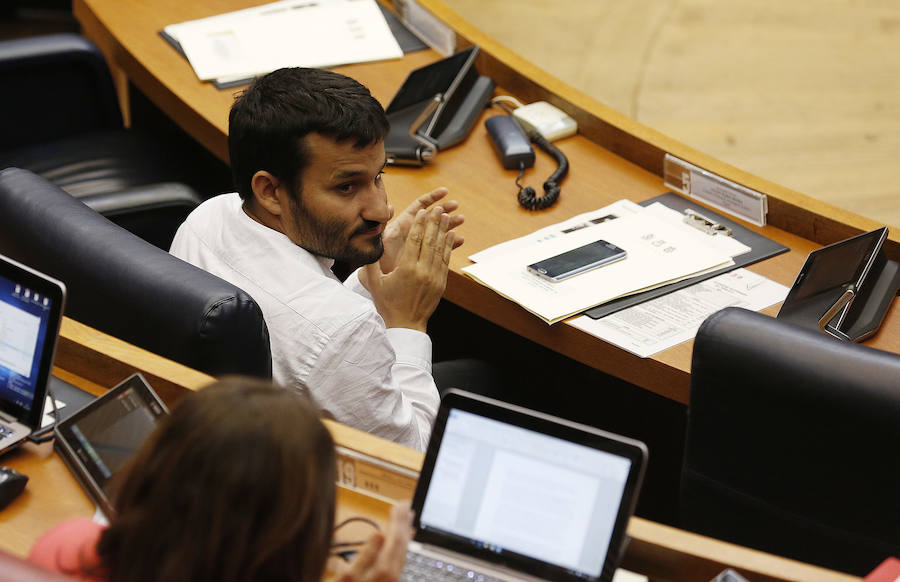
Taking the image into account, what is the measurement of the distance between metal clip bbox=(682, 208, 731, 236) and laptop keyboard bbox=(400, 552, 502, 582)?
1.13m

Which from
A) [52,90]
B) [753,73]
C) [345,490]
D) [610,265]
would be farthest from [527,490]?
[753,73]

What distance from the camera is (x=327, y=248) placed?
1.79 meters

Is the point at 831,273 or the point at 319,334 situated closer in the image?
the point at 319,334

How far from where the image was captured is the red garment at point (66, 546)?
113cm

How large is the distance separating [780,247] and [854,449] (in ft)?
2.69

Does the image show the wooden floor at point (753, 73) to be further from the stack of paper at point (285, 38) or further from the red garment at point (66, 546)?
the red garment at point (66, 546)

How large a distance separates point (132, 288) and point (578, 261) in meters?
0.89

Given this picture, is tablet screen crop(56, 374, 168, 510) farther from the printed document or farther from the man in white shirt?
the printed document

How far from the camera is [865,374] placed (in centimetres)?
128

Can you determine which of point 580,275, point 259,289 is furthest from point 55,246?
point 580,275

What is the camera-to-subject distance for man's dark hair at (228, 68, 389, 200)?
1697 mm

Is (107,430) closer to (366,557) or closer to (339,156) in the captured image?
(366,557)

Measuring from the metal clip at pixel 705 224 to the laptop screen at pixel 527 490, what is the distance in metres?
1.06

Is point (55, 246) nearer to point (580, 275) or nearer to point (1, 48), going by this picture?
point (580, 275)
